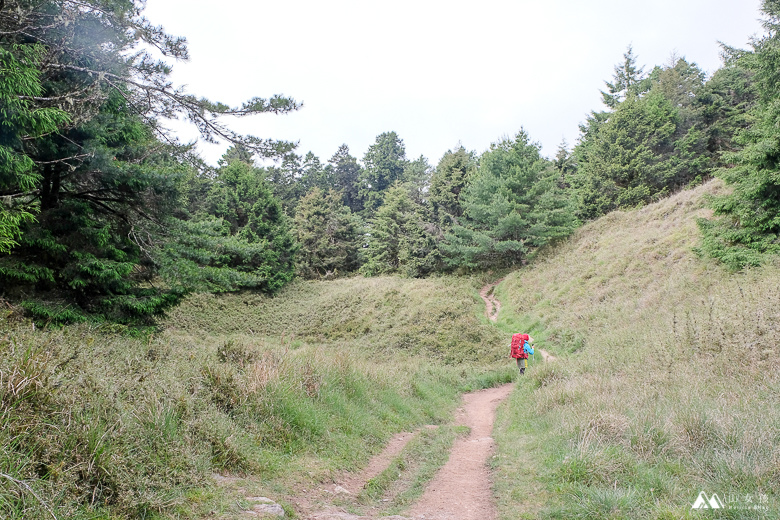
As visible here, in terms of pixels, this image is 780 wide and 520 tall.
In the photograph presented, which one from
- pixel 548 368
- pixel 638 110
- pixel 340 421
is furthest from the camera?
pixel 638 110

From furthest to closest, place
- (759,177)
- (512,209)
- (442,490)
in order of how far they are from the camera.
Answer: (512,209)
(759,177)
(442,490)

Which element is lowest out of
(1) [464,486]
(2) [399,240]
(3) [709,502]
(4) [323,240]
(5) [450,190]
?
(1) [464,486]

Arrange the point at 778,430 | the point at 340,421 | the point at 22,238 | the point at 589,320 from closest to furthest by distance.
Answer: the point at 778,430 < the point at 340,421 < the point at 22,238 < the point at 589,320

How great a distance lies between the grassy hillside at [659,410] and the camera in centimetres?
365

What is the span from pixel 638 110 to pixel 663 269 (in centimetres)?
2673

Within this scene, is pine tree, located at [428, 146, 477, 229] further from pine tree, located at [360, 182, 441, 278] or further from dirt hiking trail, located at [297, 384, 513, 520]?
dirt hiking trail, located at [297, 384, 513, 520]

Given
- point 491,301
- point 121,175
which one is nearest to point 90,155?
point 121,175

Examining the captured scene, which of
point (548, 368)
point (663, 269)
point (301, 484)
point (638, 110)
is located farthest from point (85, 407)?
point (638, 110)

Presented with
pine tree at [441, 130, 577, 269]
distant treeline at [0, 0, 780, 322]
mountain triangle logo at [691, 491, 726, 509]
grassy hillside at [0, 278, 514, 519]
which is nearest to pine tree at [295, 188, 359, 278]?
pine tree at [441, 130, 577, 269]

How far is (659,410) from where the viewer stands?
17.0ft

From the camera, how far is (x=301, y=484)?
455 cm

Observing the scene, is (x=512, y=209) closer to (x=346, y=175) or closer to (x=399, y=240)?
(x=399, y=240)

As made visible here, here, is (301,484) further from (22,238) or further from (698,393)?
(22,238)

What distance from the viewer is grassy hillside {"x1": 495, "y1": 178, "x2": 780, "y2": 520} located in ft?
12.0
